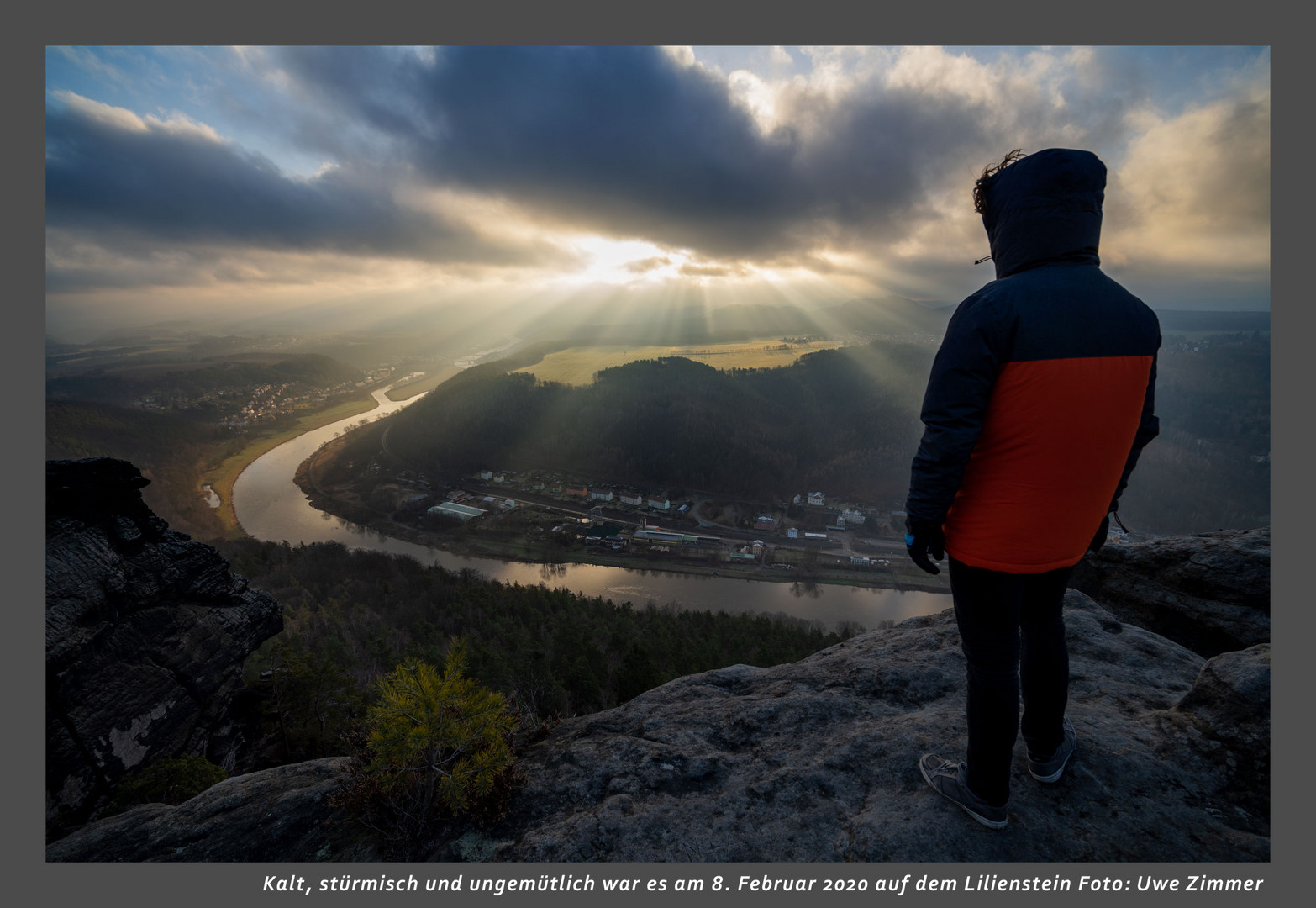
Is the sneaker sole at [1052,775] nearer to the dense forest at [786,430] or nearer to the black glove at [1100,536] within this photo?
A: the black glove at [1100,536]

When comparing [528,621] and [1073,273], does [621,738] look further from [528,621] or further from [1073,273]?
[528,621]

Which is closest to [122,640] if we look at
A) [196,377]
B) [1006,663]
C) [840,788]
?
[840,788]

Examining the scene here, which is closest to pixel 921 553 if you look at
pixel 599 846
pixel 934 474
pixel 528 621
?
pixel 934 474

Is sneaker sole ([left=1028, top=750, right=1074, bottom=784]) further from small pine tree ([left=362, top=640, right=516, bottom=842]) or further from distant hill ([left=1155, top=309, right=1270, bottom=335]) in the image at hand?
distant hill ([left=1155, top=309, right=1270, bottom=335])

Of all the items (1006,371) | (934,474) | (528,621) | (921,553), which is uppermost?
(1006,371)

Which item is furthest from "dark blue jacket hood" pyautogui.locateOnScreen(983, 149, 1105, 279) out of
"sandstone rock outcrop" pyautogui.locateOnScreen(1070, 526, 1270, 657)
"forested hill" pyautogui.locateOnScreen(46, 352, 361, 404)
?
"forested hill" pyautogui.locateOnScreen(46, 352, 361, 404)

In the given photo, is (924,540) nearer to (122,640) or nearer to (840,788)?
(840,788)

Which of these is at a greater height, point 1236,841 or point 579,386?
point 579,386
